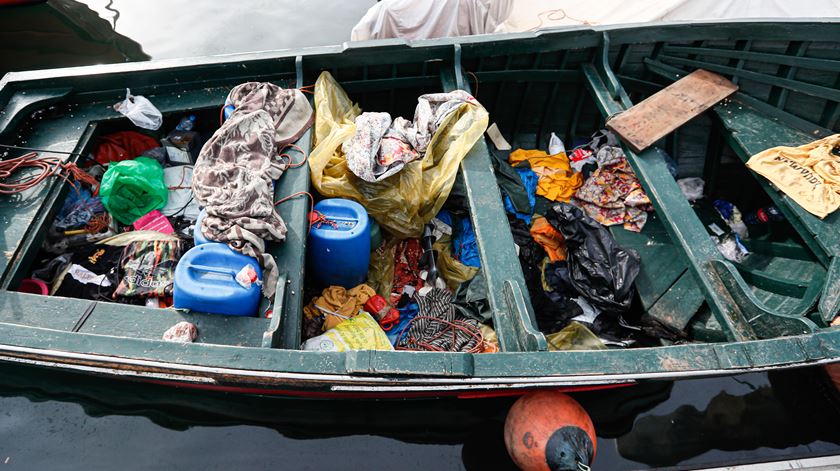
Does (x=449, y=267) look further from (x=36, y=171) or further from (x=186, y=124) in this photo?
(x=36, y=171)

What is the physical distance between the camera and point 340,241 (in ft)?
11.3

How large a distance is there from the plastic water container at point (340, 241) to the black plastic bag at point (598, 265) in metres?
1.81

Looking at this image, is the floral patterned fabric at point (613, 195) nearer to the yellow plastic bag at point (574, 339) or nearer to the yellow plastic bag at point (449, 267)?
the yellow plastic bag at point (574, 339)

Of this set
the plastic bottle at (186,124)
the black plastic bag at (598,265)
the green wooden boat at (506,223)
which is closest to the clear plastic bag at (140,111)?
the green wooden boat at (506,223)

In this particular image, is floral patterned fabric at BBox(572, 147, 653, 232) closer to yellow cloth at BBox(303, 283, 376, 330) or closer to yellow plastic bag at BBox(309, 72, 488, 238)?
yellow plastic bag at BBox(309, 72, 488, 238)

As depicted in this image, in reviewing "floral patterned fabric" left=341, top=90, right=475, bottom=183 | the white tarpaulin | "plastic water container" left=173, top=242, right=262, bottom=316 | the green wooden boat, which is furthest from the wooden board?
"plastic water container" left=173, top=242, right=262, bottom=316

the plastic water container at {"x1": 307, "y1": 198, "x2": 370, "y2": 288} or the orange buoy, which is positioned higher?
the plastic water container at {"x1": 307, "y1": 198, "x2": 370, "y2": 288}

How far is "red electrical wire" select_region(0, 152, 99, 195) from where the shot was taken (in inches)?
A: 141

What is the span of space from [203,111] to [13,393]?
9.40ft

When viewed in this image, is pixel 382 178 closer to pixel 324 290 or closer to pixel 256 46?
pixel 324 290

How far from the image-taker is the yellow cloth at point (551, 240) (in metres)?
4.38

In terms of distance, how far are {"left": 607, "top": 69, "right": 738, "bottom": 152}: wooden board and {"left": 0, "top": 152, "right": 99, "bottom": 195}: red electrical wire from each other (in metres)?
4.44

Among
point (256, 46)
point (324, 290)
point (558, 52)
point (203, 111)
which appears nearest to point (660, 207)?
point (558, 52)

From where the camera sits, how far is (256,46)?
26.6ft
